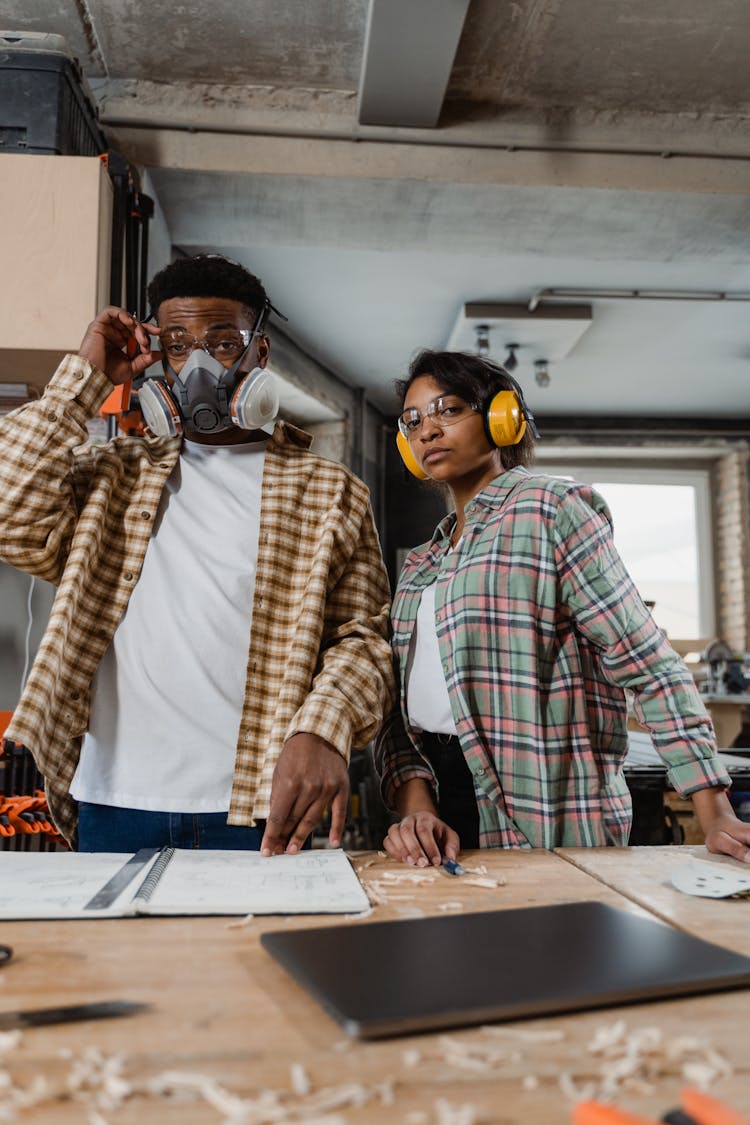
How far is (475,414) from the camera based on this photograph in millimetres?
1789

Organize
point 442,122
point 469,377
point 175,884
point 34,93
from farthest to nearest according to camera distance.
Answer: point 442,122, point 34,93, point 469,377, point 175,884

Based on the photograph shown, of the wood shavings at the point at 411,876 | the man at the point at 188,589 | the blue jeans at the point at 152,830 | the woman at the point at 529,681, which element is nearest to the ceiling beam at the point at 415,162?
the man at the point at 188,589

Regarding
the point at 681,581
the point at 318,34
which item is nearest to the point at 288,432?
the point at 318,34

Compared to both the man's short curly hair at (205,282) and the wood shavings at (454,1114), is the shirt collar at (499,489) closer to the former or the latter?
the man's short curly hair at (205,282)

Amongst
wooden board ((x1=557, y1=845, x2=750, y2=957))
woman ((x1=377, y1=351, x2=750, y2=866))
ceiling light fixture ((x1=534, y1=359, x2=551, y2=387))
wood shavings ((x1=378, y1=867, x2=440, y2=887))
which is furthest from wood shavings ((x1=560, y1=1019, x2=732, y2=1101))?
ceiling light fixture ((x1=534, y1=359, x2=551, y2=387))

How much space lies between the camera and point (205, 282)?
1705 millimetres

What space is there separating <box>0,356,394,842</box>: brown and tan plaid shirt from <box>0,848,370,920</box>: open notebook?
0.69 feet

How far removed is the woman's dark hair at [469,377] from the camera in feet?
5.87

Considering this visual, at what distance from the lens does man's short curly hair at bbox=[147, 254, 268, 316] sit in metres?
1.70

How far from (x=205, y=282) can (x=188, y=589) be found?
0.60 m

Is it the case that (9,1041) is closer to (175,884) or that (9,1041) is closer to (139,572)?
(175,884)

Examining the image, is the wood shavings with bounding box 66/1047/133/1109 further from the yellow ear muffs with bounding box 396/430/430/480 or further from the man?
the yellow ear muffs with bounding box 396/430/430/480

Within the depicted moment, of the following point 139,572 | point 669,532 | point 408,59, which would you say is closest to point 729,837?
point 139,572

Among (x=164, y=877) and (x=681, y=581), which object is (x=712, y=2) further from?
(x=681, y=581)
